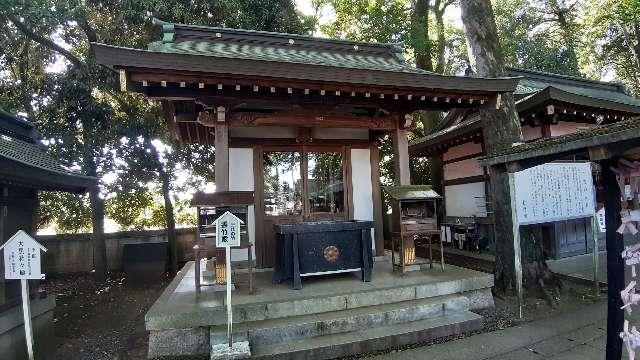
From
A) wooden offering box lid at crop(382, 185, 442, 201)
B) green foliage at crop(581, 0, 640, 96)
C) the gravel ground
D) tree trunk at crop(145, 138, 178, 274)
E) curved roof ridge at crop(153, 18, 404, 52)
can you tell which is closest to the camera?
the gravel ground

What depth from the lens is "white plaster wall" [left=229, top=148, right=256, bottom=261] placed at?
20.7 ft

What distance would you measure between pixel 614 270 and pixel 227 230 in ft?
11.1

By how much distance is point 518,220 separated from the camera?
5.38 meters

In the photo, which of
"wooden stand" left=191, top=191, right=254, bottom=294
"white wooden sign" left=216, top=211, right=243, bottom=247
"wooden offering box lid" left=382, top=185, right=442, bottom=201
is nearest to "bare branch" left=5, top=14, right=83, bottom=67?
"wooden stand" left=191, top=191, right=254, bottom=294

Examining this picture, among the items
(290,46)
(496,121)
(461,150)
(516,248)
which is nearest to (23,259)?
(516,248)

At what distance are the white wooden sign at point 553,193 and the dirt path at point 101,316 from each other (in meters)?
5.69

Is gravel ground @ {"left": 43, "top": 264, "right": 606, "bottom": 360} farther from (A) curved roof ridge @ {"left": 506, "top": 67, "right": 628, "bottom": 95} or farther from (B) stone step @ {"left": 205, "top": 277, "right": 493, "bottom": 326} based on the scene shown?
(A) curved roof ridge @ {"left": 506, "top": 67, "right": 628, "bottom": 95}

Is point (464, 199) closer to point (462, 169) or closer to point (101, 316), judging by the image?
point (462, 169)

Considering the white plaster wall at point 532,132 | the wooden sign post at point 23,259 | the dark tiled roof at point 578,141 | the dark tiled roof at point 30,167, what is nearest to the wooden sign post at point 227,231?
the wooden sign post at point 23,259

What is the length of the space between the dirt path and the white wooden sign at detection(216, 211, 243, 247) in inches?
73.3

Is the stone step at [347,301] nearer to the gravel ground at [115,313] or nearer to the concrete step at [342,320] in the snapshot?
the concrete step at [342,320]

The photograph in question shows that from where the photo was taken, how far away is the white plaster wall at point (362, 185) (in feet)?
22.3

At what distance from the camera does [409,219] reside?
18.8 feet

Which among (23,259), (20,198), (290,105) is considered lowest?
(23,259)
